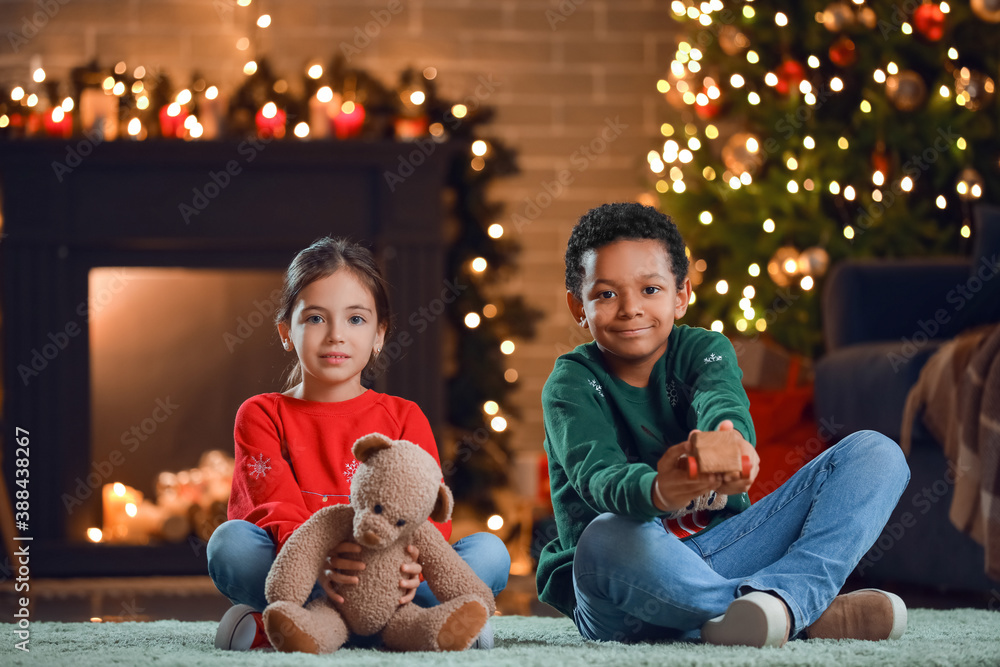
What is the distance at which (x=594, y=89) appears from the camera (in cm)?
323

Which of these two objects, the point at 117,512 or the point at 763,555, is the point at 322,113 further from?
the point at 763,555

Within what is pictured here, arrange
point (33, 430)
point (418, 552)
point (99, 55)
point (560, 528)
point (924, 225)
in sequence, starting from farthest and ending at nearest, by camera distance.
Answer: 1. point (99, 55)
2. point (924, 225)
3. point (33, 430)
4. point (560, 528)
5. point (418, 552)

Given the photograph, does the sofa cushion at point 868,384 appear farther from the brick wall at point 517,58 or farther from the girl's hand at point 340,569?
the girl's hand at point 340,569

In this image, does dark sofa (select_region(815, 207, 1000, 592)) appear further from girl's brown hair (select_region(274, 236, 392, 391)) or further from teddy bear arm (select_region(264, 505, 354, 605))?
teddy bear arm (select_region(264, 505, 354, 605))

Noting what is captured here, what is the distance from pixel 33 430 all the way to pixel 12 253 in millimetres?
462

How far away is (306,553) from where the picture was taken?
112cm

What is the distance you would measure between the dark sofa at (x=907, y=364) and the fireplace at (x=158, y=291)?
3.42ft

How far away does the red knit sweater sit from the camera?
1271mm

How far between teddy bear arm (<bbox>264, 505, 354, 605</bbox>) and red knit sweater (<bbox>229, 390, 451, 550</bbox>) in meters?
0.10

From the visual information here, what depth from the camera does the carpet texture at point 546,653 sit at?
101 cm

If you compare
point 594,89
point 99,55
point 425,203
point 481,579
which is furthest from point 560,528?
point 99,55

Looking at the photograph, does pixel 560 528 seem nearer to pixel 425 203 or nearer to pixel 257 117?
pixel 425 203
